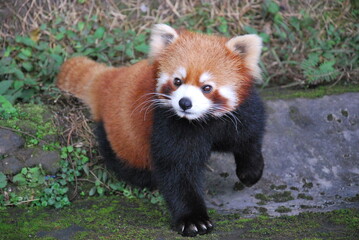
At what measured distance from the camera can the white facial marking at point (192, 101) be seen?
9.11 feet

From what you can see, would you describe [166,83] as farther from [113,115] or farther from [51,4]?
[51,4]

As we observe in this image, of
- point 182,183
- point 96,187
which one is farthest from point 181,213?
point 96,187

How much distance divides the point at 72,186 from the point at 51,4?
7.59ft

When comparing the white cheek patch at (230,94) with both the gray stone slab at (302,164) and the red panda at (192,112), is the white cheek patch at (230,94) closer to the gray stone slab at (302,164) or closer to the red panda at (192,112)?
the red panda at (192,112)

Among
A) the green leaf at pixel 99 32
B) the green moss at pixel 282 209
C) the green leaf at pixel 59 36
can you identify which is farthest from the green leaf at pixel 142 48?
the green moss at pixel 282 209

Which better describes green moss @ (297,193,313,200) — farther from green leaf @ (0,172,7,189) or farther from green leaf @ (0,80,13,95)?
green leaf @ (0,80,13,95)

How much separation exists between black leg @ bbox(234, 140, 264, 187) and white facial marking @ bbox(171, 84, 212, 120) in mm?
602

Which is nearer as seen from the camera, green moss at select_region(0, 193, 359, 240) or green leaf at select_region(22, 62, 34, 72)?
green moss at select_region(0, 193, 359, 240)

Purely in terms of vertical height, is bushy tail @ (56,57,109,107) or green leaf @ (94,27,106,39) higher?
green leaf @ (94,27,106,39)

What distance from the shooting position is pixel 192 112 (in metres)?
2.80

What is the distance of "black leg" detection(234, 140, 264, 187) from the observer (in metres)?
3.35

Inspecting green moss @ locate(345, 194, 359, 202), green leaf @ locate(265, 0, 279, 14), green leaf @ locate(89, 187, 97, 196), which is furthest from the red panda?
green leaf @ locate(265, 0, 279, 14)

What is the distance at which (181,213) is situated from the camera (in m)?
2.99

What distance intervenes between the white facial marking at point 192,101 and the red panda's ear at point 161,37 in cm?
45
